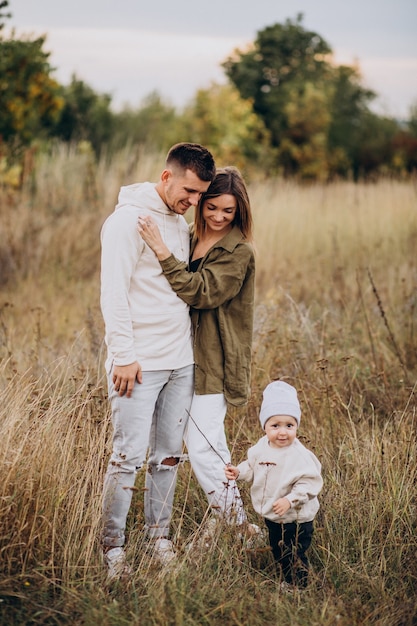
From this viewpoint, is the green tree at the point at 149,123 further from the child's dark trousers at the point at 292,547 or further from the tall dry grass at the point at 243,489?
the child's dark trousers at the point at 292,547

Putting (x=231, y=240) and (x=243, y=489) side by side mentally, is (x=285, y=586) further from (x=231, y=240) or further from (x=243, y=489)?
(x=231, y=240)

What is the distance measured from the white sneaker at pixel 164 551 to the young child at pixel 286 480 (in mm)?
458

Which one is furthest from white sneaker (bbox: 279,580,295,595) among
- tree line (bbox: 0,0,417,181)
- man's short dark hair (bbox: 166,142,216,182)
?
tree line (bbox: 0,0,417,181)

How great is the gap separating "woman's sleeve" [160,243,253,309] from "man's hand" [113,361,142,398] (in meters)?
0.41

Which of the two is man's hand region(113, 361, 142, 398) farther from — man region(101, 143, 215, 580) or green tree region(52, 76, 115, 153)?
green tree region(52, 76, 115, 153)

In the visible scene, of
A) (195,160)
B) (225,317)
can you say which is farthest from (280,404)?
(195,160)

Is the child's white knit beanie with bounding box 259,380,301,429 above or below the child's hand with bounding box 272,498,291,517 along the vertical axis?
above

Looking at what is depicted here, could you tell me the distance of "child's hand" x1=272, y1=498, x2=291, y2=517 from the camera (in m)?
3.09

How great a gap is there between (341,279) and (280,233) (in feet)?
8.15

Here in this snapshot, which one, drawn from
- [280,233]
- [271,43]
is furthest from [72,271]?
[271,43]

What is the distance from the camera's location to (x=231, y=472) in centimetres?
329

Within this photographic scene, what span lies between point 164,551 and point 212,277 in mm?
1312

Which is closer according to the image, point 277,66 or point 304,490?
point 304,490

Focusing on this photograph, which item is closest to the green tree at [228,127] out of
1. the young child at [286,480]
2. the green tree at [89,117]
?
the green tree at [89,117]
